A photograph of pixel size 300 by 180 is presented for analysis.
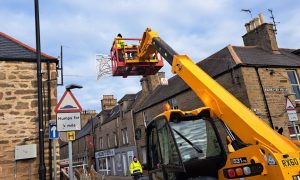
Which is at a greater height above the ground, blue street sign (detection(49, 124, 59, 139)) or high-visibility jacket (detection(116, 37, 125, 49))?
high-visibility jacket (detection(116, 37, 125, 49))

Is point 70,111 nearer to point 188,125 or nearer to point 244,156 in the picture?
point 188,125

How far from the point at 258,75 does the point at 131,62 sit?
9.80 metres

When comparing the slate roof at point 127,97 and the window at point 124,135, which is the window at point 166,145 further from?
the slate roof at point 127,97

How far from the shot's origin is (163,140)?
519cm

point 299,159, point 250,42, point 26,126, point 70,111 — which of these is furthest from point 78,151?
point 299,159

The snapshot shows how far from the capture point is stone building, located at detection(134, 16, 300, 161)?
1631cm

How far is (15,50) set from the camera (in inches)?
452

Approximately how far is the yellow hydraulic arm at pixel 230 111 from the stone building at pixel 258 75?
10001 mm

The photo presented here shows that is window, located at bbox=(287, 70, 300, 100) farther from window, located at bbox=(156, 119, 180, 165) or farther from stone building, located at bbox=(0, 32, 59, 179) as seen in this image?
window, located at bbox=(156, 119, 180, 165)

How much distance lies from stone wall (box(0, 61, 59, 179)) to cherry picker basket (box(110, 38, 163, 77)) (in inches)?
110

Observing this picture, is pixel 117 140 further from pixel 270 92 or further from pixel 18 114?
pixel 18 114

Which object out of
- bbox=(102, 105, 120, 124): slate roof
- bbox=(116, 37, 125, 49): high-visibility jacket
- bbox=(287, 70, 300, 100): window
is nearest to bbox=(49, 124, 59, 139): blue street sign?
bbox=(116, 37, 125, 49): high-visibility jacket

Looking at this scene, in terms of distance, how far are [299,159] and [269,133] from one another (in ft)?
1.69

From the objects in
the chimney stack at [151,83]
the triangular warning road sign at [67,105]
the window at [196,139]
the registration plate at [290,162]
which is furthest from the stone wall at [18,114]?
the chimney stack at [151,83]
